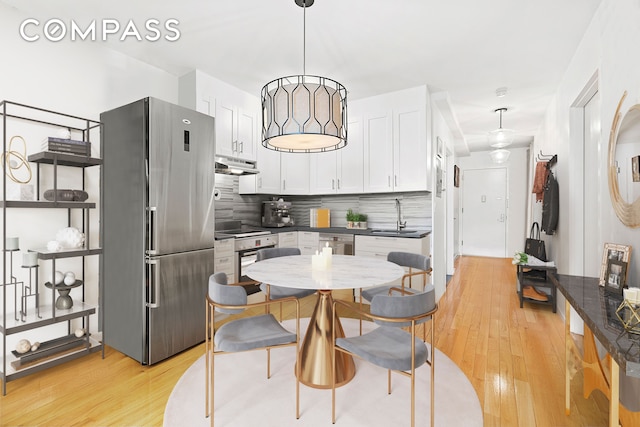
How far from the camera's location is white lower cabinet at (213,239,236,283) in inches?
125

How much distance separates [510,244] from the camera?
703cm

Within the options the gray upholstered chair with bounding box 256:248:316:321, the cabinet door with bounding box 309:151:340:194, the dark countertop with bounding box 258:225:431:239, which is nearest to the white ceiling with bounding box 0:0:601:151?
the cabinet door with bounding box 309:151:340:194

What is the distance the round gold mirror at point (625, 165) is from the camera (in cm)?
168

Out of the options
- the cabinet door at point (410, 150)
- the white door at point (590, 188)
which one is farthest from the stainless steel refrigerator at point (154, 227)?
the white door at point (590, 188)

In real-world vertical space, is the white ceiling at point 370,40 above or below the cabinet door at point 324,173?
above

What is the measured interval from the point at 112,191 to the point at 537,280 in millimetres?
4617

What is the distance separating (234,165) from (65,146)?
1.44m

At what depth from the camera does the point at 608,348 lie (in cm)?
104

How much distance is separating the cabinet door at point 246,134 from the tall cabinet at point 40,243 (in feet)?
4.96

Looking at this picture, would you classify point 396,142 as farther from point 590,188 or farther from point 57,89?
point 57,89

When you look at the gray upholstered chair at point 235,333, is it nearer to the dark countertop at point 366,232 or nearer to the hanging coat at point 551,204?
the dark countertop at point 366,232

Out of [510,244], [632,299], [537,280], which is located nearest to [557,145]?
[537,280]

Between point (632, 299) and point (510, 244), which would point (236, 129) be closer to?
point (632, 299)

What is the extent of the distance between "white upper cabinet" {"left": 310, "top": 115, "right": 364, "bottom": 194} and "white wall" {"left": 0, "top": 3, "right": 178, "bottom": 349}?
235cm
